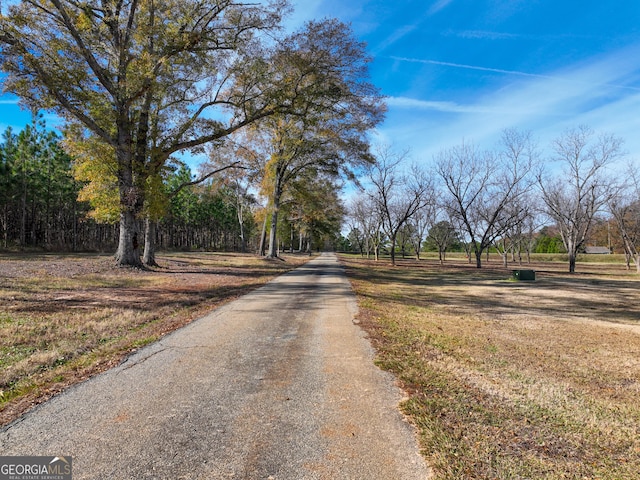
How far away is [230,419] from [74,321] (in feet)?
16.8

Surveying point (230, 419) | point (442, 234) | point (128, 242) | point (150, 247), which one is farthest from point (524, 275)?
point (442, 234)

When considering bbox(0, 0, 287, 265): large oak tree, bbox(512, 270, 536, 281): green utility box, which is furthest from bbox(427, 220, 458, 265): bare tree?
bbox(0, 0, 287, 265): large oak tree

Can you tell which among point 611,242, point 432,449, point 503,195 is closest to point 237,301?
point 432,449

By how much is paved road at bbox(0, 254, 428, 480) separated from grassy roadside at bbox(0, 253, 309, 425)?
0.46m

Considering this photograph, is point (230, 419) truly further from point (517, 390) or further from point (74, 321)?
point (74, 321)

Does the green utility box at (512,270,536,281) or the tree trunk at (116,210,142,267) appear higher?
the tree trunk at (116,210,142,267)

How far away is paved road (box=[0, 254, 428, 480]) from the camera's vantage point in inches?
95.0

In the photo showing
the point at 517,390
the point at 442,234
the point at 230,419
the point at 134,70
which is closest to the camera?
the point at 230,419

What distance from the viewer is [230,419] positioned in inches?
121

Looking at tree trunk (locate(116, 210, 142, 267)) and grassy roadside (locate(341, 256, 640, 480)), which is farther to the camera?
tree trunk (locate(116, 210, 142, 267))

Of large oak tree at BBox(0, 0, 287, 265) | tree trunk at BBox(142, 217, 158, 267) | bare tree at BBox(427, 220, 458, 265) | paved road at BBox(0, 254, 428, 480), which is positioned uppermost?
large oak tree at BBox(0, 0, 287, 265)

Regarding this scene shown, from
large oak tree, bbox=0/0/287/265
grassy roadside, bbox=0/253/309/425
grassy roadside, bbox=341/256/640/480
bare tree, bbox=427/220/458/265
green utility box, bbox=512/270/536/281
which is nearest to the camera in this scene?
grassy roadside, bbox=341/256/640/480

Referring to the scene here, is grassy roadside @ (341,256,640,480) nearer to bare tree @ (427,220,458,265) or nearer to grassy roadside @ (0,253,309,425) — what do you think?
grassy roadside @ (0,253,309,425)

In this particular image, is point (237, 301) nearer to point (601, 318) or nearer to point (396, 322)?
point (396, 322)
